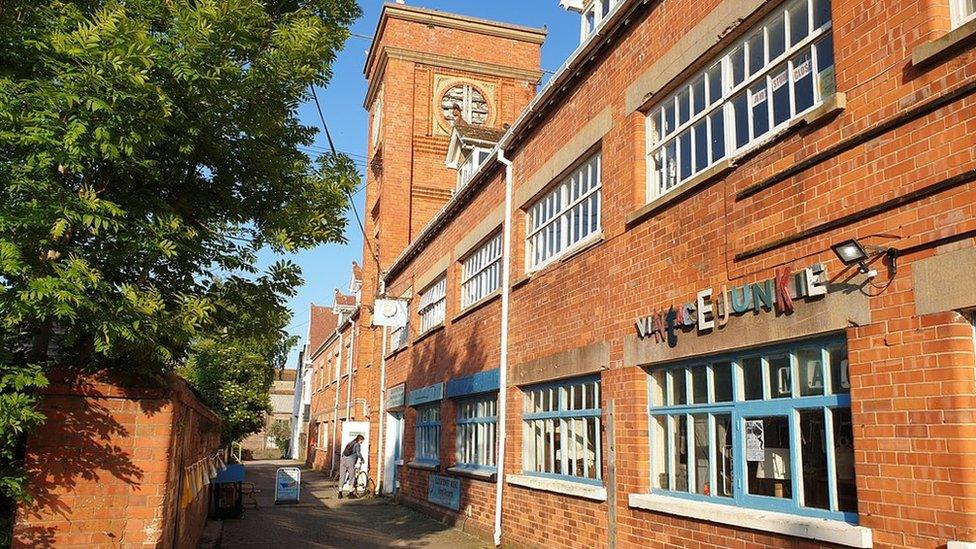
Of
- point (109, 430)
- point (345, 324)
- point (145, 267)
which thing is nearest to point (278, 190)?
point (145, 267)

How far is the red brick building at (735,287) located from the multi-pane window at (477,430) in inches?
3.6

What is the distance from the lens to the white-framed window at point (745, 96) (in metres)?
6.61

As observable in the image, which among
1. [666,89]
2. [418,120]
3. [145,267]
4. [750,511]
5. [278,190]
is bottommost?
[750,511]

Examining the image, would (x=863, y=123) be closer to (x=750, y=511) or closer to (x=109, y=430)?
(x=750, y=511)

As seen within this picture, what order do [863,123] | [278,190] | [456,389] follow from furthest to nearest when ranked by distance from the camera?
[456,389] → [278,190] → [863,123]

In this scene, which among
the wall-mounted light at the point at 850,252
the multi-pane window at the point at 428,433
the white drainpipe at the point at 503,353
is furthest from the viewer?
the multi-pane window at the point at 428,433

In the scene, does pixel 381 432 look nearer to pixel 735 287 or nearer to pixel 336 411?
pixel 336 411

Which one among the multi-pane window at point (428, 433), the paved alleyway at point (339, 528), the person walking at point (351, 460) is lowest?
the paved alleyway at point (339, 528)

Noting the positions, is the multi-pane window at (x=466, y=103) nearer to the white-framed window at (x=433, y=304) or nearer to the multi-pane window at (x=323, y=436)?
the white-framed window at (x=433, y=304)

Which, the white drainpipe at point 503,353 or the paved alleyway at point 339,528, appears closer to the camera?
the white drainpipe at point 503,353

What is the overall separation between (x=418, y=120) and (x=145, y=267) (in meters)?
21.1

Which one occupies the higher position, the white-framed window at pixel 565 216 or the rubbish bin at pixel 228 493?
the white-framed window at pixel 565 216

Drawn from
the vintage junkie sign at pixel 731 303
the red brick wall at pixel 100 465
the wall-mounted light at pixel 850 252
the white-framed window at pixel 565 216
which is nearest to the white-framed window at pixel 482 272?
the white-framed window at pixel 565 216

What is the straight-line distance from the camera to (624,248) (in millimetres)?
9258
